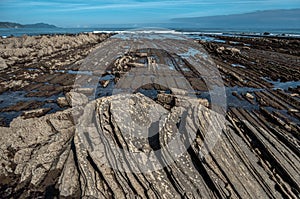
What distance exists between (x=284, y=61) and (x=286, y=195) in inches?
1025

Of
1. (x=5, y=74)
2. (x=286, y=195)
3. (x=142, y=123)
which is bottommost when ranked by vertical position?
(x=5, y=74)

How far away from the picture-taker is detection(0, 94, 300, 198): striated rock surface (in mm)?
5668

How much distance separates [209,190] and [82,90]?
12.2 meters

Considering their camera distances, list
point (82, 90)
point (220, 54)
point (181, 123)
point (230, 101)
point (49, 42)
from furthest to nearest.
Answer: point (49, 42) < point (220, 54) < point (82, 90) < point (230, 101) < point (181, 123)

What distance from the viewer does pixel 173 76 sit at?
64.1 ft

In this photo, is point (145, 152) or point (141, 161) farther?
point (145, 152)

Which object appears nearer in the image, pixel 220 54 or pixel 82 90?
pixel 82 90

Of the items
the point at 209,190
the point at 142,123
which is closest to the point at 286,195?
the point at 209,190

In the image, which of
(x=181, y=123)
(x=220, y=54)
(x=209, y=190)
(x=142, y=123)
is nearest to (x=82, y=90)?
(x=142, y=123)

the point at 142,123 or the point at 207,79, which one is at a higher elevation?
the point at 142,123

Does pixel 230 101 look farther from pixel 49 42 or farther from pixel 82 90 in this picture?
pixel 49 42

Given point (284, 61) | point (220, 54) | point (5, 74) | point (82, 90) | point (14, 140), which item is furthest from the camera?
point (220, 54)

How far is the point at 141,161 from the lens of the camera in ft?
20.6

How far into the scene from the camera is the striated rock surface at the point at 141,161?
18.6 feet
